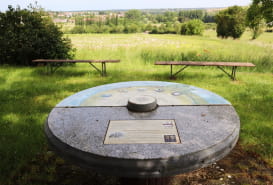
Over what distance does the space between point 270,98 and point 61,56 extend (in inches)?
325

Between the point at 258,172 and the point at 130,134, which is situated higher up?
the point at 130,134

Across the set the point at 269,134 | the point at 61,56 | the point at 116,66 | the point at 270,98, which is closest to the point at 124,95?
the point at 269,134

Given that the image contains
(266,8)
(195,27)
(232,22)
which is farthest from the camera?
(195,27)

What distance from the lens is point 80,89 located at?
6711mm

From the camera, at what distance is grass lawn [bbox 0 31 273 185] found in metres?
3.28

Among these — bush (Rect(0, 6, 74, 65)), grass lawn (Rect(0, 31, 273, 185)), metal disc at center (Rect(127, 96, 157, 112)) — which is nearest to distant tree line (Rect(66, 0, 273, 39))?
grass lawn (Rect(0, 31, 273, 185))

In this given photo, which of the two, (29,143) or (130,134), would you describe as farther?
(29,143)

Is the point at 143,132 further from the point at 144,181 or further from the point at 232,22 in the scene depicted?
the point at 232,22

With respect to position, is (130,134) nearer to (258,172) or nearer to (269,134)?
(258,172)

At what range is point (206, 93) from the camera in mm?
3523

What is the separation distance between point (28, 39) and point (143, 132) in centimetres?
950

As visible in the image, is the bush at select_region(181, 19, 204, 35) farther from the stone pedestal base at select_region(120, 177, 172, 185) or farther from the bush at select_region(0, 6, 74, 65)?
the stone pedestal base at select_region(120, 177, 172, 185)

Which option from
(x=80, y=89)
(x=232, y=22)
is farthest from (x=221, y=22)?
(x=80, y=89)

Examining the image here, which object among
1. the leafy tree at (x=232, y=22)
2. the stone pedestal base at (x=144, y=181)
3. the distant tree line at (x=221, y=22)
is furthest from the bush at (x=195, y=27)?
the stone pedestal base at (x=144, y=181)
